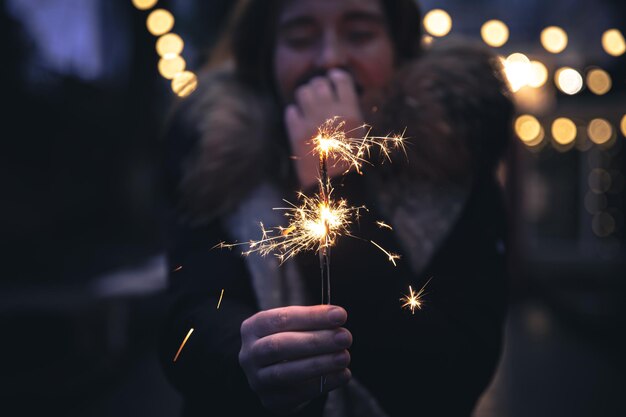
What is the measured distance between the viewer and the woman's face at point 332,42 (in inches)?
52.1

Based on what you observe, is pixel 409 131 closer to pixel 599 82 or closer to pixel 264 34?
pixel 264 34

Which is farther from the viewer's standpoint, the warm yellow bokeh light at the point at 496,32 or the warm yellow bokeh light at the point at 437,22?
the warm yellow bokeh light at the point at 496,32

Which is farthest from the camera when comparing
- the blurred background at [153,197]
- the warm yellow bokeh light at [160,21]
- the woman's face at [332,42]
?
the blurred background at [153,197]

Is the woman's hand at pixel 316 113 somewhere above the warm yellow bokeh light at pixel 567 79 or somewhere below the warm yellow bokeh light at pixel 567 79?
below

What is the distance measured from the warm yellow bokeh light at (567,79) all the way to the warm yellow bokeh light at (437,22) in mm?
2573

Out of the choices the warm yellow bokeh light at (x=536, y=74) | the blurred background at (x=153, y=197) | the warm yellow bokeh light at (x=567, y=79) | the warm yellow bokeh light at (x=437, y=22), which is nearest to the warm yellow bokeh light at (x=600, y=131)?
the blurred background at (x=153, y=197)

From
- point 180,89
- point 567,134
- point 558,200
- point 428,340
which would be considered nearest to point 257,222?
point 428,340

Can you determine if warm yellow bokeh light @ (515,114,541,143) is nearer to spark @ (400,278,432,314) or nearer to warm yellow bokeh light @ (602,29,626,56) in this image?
warm yellow bokeh light @ (602,29,626,56)

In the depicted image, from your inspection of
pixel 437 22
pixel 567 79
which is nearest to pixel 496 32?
pixel 437 22

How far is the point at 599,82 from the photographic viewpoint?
257 inches

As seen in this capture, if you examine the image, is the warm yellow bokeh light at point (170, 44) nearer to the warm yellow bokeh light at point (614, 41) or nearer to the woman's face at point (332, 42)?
the woman's face at point (332, 42)

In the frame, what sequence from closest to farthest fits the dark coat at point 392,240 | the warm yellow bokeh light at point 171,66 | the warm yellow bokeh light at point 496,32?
the dark coat at point 392,240, the warm yellow bokeh light at point 171,66, the warm yellow bokeh light at point 496,32

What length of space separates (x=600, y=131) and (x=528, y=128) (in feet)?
3.13

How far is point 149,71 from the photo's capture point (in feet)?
28.9
